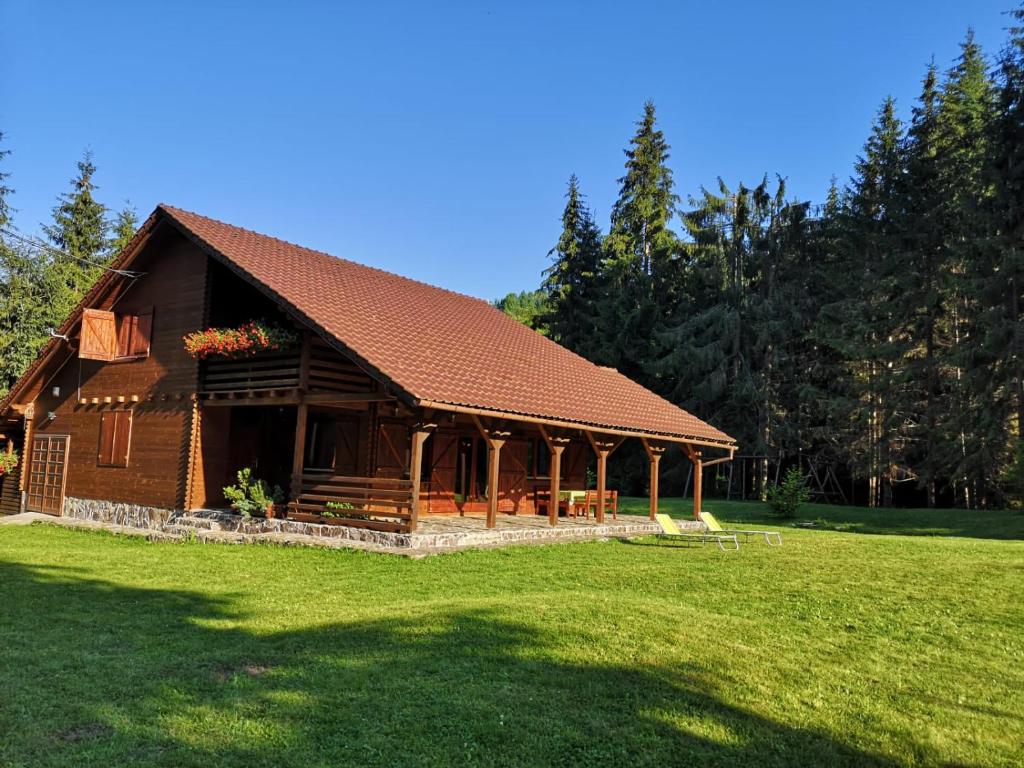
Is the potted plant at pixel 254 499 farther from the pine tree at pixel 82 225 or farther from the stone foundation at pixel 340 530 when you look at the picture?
the pine tree at pixel 82 225

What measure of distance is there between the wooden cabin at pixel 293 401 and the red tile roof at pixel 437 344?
0.21 feet

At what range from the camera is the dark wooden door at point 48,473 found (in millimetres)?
17875

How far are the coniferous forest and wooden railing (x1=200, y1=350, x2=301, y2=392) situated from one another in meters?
18.5

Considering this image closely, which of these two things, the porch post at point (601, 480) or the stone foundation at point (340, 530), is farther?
the porch post at point (601, 480)

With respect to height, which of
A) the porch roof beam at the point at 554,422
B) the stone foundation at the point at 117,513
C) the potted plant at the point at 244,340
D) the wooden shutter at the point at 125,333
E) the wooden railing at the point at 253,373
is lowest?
the stone foundation at the point at 117,513

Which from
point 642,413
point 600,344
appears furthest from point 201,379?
point 600,344

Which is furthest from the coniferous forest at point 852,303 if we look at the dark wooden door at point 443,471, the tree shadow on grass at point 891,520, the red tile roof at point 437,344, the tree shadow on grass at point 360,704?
the tree shadow on grass at point 360,704

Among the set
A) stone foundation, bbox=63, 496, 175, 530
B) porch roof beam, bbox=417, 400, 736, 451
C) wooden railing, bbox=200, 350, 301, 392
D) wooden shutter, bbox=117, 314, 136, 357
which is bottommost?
stone foundation, bbox=63, 496, 175, 530

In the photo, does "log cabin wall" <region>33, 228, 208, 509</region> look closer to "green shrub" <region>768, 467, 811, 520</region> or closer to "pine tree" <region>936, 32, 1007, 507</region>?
"green shrub" <region>768, 467, 811, 520</region>

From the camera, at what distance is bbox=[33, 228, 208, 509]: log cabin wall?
15.5 m

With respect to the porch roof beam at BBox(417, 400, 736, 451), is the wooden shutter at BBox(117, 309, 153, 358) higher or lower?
higher

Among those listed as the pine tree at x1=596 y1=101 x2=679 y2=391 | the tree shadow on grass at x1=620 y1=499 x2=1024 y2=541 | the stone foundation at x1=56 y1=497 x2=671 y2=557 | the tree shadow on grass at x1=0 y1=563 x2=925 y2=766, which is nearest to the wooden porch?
the stone foundation at x1=56 y1=497 x2=671 y2=557

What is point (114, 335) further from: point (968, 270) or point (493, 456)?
point (968, 270)

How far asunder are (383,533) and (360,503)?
1.08 m
